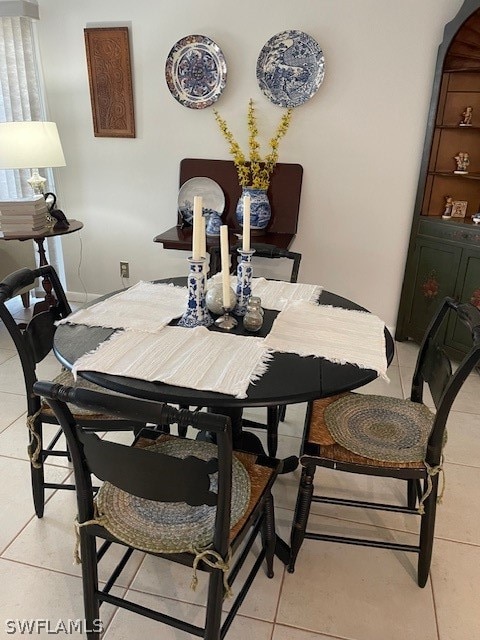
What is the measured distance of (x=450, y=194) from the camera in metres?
3.02

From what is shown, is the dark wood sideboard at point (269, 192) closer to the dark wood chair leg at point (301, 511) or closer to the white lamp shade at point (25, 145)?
the white lamp shade at point (25, 145)

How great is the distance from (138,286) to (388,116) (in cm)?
196

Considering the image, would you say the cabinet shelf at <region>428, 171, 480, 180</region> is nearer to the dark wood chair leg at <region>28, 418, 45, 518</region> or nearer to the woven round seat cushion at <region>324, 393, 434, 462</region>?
the woven round seat cushion at <region>324, 393, 434, 462</region>

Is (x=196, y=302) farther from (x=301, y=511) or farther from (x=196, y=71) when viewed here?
(x=196, y=71)

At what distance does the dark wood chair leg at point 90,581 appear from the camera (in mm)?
1205

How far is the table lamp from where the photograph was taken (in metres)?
2.78

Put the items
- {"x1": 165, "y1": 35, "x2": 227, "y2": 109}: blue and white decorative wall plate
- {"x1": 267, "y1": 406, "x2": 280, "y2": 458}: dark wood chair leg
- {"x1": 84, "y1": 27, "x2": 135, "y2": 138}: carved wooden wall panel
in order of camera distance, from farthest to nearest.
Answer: {"x1": 84, "y1": 27, "x2": 135, "y2": 138}: carved wooden wall panel < {"x1": 165, "y1": 35, "x2": 227, "y2": 109}: blue and white decorative wall plate < {"x1": 267, "y1": 406, "x2": 280, "y2": 458}: dark wood chair leg

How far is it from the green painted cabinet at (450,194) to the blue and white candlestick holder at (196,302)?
187cm

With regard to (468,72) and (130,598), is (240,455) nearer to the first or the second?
(130,598)

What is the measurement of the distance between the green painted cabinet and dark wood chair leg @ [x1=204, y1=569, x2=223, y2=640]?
226 cm

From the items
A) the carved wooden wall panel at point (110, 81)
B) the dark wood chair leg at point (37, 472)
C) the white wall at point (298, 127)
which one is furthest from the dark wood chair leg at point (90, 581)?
the carved wooden wall panel at point (110, 81)

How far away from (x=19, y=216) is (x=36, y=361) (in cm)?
159
